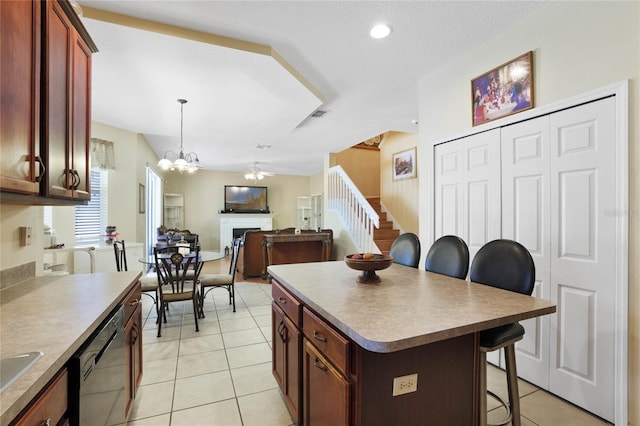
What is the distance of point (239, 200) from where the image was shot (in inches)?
393

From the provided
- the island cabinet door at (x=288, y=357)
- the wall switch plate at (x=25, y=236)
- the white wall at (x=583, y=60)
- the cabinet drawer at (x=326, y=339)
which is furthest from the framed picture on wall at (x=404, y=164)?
the wall switch plate at (x=25, y=236)

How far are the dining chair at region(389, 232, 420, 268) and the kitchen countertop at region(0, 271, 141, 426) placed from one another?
1903 millimetres

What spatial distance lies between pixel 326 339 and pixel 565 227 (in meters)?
1.89

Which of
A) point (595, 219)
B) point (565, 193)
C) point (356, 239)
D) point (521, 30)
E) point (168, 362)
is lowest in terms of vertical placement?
point (168, 362)

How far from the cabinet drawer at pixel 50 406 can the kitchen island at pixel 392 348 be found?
90 cm

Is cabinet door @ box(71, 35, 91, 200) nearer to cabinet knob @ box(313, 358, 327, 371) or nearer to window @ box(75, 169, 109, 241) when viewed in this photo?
cabinet knob @ box(313, 358, 327, 371)

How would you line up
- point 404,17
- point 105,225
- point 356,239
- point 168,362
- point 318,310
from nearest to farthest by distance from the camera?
point 318,310 → point 404,17 → point 168,362 → point 105,225 → point 356,239

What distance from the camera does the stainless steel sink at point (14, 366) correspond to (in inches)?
31.1

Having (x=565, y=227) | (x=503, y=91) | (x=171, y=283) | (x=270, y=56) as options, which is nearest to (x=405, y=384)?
(x=565, y=227)

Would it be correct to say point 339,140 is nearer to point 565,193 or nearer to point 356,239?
point 356,239

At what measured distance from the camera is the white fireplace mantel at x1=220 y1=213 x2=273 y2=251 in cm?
954

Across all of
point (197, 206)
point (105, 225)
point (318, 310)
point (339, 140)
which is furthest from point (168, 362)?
point (197, 206)

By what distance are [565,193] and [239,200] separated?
9.07 m

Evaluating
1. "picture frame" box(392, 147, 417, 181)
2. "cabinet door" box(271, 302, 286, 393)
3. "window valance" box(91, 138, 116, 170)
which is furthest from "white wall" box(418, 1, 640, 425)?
"window valance" box(91, 138, 116, 170)
